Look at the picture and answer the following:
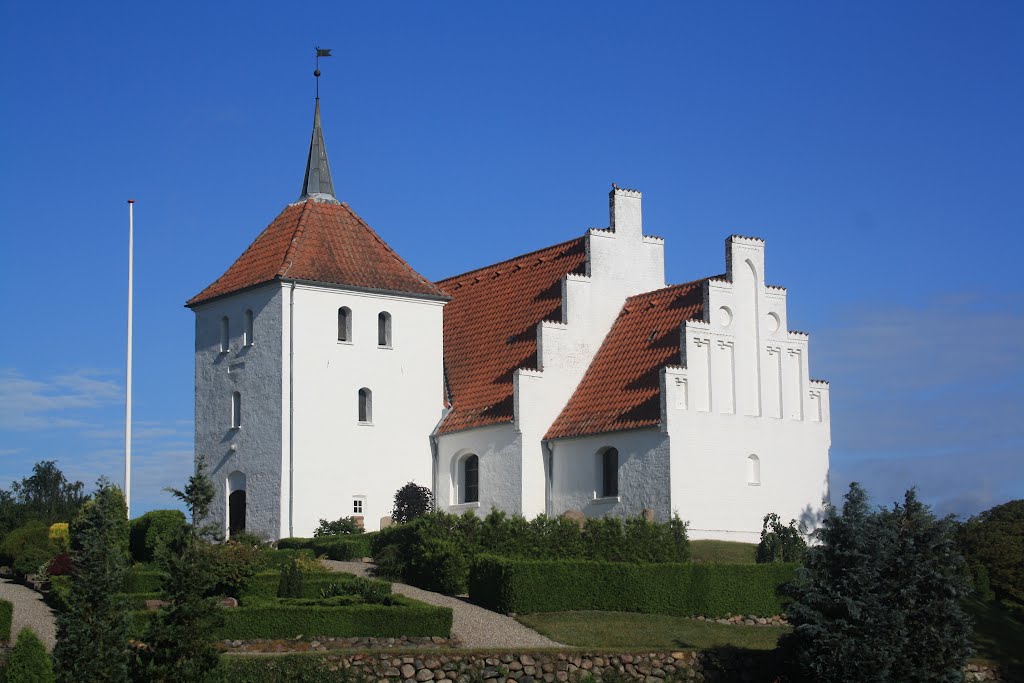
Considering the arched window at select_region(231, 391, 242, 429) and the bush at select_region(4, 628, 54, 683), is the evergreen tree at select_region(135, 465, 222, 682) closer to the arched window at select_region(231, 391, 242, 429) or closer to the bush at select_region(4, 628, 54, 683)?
the bush at select_region(4, 628, 54, 683)

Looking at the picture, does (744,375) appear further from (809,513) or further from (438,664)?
(438,664)

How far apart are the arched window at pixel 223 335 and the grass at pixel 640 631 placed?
19645 millimetres

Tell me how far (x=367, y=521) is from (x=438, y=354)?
641cm

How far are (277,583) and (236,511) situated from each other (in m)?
14.3

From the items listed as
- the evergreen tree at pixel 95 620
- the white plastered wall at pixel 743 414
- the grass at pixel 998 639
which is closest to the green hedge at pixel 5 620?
the evergreen tree at pixel 95 620

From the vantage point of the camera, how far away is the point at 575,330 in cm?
4750

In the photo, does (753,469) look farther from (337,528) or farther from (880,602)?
(880,602)

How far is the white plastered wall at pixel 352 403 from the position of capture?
46531 millimetres

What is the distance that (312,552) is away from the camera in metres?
40.7

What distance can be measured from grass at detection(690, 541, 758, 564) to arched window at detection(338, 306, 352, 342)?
13.7 metres

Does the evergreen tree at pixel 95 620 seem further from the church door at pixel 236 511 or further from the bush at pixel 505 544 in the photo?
the church door at pixel 236 511

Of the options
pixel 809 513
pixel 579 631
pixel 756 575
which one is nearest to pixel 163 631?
pixel 579 631

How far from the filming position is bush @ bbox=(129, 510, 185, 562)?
4097 centimetres

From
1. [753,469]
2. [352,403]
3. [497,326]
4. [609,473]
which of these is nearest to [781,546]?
[753,469]
